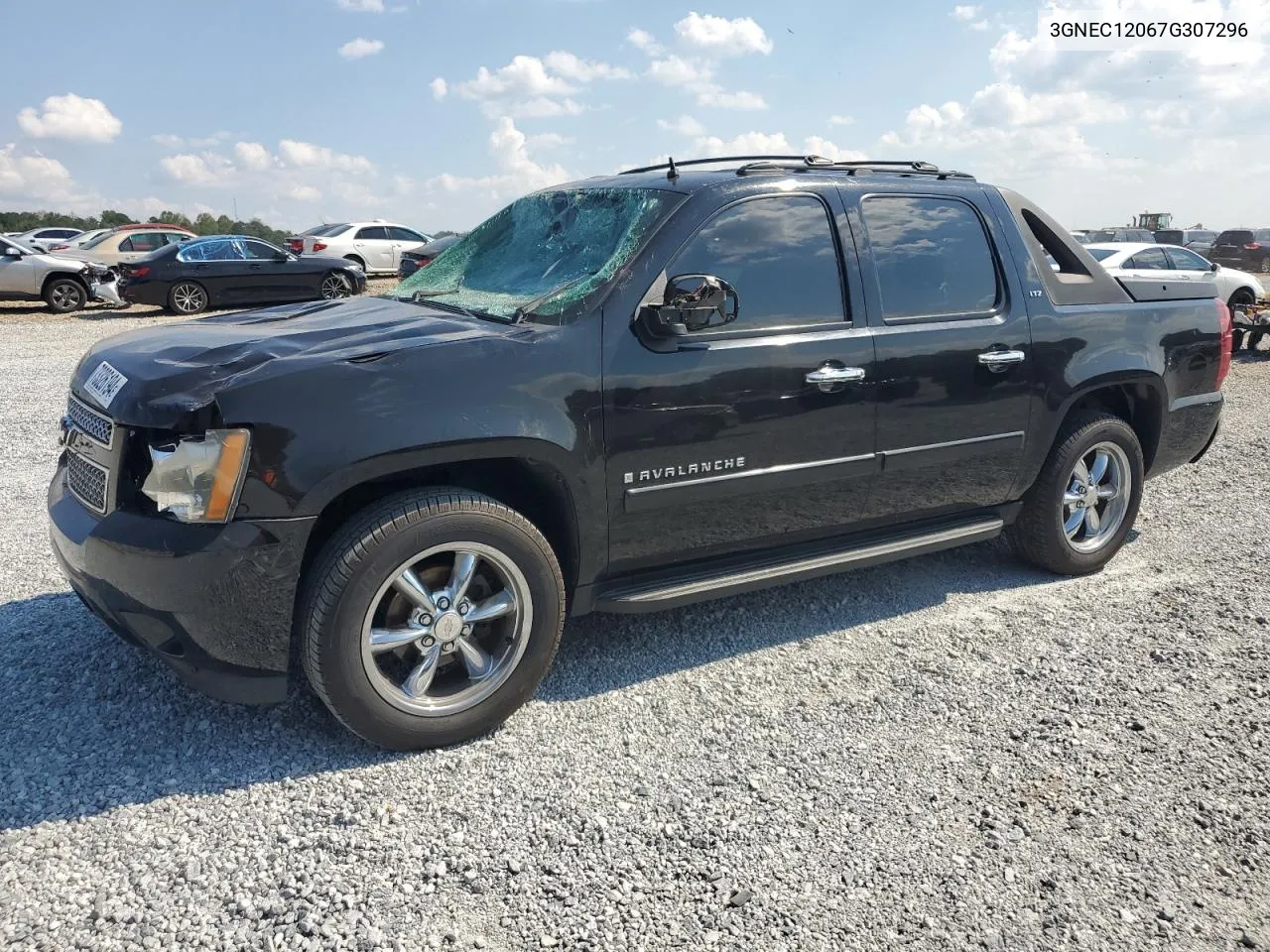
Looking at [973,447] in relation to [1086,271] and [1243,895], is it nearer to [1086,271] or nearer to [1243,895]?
[1086,271]

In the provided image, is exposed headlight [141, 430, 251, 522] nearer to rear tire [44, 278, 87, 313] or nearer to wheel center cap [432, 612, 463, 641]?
wheel center cap [432, 612, 463, 641]

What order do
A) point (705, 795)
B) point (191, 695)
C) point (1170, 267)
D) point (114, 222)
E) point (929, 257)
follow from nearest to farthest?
→ point (705, 795), point (191, 695), point (929, 257), point (1170, 267), point (114, 222)

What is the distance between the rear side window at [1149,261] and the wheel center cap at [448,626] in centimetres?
1385

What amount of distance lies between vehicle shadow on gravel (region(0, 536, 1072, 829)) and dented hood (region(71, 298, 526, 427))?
1060 mm

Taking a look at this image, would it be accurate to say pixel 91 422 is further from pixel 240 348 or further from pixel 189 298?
pixel 189 298

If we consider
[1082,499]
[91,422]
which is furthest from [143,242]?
[1082,499]

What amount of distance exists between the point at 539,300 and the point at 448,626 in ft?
3.95

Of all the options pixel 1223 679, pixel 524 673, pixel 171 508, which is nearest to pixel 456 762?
pixel 524 673

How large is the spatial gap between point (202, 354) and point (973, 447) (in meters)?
3.14

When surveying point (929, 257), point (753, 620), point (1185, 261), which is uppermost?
point (1185, 261)

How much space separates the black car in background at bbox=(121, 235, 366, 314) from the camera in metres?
16.6

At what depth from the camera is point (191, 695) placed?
3.47m

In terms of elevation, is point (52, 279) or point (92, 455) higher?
point (52, 279)

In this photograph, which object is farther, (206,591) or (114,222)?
(114,222)
